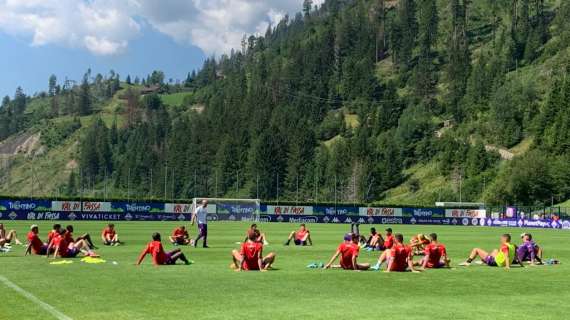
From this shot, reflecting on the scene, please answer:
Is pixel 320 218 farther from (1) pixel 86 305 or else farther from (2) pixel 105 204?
(1) pixel 86 305

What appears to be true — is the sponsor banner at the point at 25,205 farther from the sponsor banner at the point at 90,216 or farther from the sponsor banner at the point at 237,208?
the sponsor banner at the point at 237,208

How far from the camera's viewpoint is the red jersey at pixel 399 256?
23891 millimetres

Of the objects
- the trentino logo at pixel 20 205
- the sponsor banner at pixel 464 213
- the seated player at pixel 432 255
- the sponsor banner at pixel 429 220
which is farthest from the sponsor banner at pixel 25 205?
the seated player at pixel 432 255

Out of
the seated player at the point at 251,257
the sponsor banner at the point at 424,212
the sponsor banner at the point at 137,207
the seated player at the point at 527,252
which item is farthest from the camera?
the sponsor banner at the point at 424,212

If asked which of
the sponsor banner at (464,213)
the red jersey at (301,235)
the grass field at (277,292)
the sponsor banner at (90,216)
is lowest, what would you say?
the grass field at (277,292)

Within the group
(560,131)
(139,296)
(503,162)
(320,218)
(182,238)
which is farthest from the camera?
(503,162)

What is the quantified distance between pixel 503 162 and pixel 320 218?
7423 cm

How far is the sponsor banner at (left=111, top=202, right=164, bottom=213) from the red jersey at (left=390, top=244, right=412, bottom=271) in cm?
6508

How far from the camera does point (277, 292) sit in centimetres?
1795

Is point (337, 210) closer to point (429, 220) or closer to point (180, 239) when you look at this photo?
point (429, 220)

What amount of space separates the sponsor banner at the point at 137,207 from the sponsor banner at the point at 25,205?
7738 mm

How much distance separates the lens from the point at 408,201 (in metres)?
157


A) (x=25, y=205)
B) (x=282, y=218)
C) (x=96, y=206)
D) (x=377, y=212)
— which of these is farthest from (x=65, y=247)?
(x=377, y=212)

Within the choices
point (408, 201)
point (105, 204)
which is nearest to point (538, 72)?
point (408, 201)
